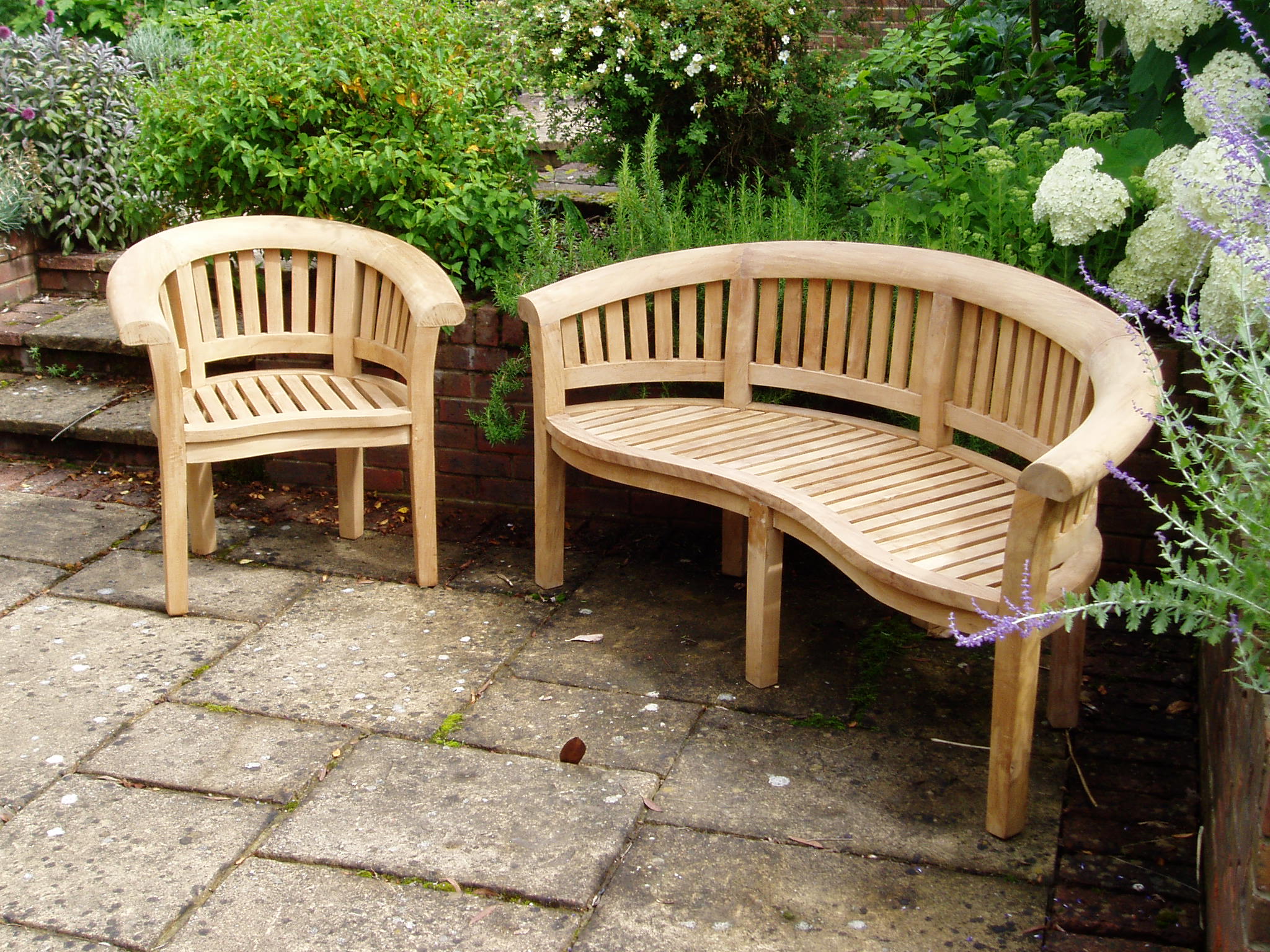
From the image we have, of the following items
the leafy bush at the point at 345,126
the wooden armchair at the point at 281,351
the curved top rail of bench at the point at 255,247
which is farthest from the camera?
the leafy bush at the point at 345,126

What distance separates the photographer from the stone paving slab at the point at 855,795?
271 centimetres

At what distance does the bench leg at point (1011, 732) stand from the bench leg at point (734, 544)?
4.56 ft

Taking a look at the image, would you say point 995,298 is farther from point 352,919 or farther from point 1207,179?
point 352,919

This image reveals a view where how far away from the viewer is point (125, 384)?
520cm

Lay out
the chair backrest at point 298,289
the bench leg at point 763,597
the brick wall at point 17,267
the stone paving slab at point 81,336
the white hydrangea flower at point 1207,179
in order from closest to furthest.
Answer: the white hydrangea flower at point 1207,179 < the bench leg at point 763,597 < the chair backrest at point 298,289 < the stone paving slab at point 81,336 < the brick wall at point 17,267

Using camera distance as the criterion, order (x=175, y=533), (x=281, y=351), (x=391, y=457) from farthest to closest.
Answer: (x=391, y=457)
(x=281, y=351)
(x=175, y=533)

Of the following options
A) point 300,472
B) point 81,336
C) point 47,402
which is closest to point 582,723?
point 300,472

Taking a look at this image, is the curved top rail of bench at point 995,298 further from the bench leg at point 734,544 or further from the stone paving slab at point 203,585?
the stone paving slab at point 203,585

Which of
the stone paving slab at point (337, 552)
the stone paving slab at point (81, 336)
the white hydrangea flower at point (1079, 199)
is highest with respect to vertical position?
the white hydrangea flower at point (1079, 199)

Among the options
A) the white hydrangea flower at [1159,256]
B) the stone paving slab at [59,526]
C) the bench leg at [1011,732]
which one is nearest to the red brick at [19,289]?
the stone paving slab at [59,526]

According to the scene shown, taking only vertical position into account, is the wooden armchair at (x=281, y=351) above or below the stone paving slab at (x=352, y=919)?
above

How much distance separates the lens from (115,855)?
266 centimetres

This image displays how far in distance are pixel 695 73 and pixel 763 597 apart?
1982 mm

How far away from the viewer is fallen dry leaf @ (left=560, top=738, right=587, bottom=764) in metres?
3.00
